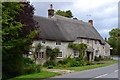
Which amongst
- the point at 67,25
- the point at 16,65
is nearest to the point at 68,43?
the point at 67,25

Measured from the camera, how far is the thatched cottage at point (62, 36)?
2911cm

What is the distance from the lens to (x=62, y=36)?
106 ft

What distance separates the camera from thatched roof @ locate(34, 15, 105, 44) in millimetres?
30250

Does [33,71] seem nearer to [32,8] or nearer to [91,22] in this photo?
[32,8]

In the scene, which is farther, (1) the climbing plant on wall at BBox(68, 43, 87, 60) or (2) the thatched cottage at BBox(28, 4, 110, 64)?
(1) the climbing plant on wall at BBox(68, 43, 87, 60)

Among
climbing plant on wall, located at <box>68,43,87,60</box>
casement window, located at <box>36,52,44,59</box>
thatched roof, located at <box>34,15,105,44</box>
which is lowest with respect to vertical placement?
casement window, located at <box>36,52,44,59</box>

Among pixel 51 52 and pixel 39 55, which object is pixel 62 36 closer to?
pixel 51 52

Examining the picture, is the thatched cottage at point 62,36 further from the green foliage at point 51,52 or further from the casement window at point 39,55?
the green foliage at point 51,52

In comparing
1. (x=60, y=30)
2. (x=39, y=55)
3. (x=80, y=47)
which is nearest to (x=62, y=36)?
(x=60, y=30)

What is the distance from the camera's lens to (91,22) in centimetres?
4766

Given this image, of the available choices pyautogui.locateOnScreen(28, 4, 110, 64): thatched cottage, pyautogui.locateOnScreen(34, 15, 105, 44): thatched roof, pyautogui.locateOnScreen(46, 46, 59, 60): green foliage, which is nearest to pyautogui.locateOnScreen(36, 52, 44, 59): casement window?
pyautogui.locateOnScreen(28, 4, 110, 64): thatched cottage

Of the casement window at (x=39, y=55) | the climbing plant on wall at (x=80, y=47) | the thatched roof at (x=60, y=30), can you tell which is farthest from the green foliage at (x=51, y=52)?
the climbing plant on wall at (x=80, y=47)

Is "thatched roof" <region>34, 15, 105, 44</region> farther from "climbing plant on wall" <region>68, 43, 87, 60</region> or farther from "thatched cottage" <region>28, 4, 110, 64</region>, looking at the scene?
"climbing plant on wall" <region>68, 43, 87, 60</region>

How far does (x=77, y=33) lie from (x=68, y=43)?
3.84m
